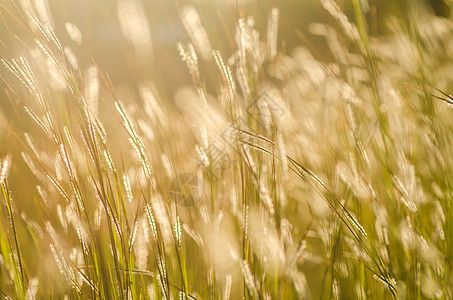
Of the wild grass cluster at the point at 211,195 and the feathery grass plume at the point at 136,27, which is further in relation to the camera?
the feathery grass plume at the point at 136,27

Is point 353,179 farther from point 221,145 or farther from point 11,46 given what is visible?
point 11,46

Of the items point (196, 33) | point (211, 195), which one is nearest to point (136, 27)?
point (196, 33)

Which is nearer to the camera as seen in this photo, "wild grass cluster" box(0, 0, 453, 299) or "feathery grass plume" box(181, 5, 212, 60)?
"wild grass cluster" box(0, 0, 453, 299)

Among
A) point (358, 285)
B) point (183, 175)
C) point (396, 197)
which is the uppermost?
point (183, 175)

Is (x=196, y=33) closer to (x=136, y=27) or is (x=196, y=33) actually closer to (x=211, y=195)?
(x=136, y=27)

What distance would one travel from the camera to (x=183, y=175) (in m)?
1.04

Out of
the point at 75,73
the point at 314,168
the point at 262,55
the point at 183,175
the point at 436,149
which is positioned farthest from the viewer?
the point at 314,168

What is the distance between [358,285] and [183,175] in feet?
1.65

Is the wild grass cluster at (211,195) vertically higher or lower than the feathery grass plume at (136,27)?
lower

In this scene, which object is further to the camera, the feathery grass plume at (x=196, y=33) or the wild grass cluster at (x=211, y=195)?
the feathery grass plume at (x=196, y=33)

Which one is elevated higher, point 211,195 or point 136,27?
point 136,27

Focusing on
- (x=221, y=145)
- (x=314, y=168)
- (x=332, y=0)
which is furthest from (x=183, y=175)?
(x=332, y=0)

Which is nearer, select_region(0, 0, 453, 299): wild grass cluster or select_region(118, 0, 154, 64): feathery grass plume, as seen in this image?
select_region(0, 0, 453, 299): wild grass cluster

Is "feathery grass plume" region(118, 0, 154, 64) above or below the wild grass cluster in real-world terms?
above
